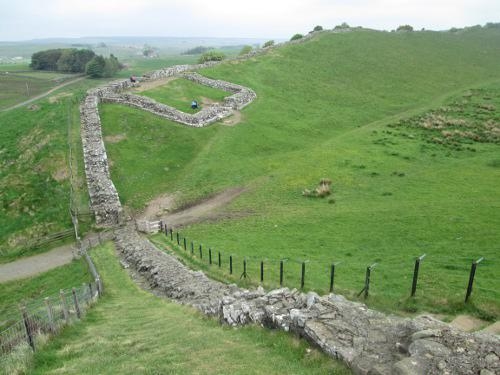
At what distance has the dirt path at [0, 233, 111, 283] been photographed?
99.1 ft

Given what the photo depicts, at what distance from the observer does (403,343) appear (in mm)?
11578

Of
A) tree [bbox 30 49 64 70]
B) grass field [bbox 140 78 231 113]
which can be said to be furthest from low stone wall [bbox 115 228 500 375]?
tree [bbox 30 49 64 70]

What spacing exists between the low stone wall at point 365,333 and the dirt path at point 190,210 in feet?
51.4

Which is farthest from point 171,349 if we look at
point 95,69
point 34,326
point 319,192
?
point 95,69

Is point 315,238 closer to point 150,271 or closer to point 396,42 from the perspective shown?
point 150,271

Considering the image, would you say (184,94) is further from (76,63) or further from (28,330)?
(76,63)

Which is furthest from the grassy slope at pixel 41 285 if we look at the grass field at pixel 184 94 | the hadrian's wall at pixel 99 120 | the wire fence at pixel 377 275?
the grass field at pixel 184 94

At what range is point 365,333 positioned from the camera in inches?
492

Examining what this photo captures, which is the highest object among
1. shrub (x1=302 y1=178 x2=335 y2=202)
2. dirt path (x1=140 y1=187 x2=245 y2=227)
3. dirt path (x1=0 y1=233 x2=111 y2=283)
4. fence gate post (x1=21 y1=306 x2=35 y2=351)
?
fence gate post (x1=21 y1=306 x2=35 y2=351)

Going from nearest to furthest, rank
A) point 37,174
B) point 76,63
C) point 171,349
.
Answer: point 171,349, point 37,174, point 76,63

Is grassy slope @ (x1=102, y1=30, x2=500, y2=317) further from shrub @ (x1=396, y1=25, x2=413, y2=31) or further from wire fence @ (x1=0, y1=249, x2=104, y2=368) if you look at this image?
shrub @ (x1=396, y1=25, x2=413, y2=31)

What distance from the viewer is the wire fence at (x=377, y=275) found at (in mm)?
18353

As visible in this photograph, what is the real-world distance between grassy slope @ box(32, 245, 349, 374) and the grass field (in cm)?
4198

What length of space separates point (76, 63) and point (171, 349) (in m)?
167
